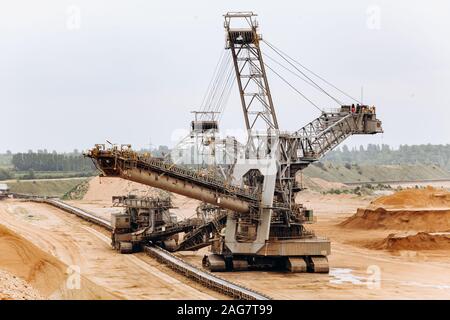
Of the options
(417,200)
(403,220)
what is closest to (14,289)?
(403,220)

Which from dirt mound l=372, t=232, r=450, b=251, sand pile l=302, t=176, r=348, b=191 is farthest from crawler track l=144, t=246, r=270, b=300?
sand pile l=302, t=176, r=348, b=191

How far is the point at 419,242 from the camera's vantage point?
68.9 meters

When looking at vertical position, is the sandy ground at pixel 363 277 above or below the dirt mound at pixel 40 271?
below

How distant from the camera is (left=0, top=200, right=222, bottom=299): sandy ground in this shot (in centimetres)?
4050

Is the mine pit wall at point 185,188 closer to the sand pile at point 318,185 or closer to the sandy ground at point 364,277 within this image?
the sandy ground at point 364,277

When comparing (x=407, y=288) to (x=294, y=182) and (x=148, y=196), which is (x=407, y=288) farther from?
(x=148, y=196)

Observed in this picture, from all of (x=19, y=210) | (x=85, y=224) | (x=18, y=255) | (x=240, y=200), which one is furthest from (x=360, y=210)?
(x=18, y=255)

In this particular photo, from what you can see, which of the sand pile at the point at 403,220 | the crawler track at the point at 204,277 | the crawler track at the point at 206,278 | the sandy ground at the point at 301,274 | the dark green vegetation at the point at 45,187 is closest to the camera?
the crawler track at the point at 206,278

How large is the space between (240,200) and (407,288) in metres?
12.4

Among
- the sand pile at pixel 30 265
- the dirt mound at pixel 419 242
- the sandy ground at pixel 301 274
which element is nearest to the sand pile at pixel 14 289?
the sand pile at pixel 30 265

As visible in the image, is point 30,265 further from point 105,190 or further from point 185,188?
point 105,190

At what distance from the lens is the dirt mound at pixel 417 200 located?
9094 cm

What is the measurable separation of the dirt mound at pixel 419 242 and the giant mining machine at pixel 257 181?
51.5ft

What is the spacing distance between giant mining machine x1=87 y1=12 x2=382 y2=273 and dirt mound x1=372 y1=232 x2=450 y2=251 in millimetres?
15686
